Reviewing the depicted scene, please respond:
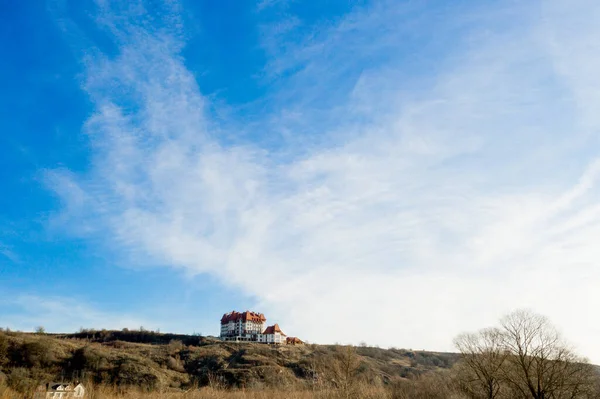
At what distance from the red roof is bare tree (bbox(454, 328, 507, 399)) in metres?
73.4

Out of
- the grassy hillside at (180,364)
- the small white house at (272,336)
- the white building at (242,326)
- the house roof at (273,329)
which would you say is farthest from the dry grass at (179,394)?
the white building at (242,326)

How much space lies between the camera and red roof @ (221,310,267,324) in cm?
11731

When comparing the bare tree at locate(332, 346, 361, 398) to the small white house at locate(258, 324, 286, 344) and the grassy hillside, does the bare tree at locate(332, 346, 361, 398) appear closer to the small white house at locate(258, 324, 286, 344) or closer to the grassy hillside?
the grassy hillside

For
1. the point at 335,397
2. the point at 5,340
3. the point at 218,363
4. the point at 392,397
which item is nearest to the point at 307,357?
the point at 218,363

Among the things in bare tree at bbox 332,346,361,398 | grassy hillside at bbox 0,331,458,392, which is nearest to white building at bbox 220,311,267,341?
grassy hillside at bbox 0,331,458,392

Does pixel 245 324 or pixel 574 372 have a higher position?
pixel 245 324

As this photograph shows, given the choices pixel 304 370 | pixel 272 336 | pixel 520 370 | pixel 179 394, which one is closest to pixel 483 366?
pixel 520 370

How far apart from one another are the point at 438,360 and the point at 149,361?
81.2m

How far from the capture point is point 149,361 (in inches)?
2571

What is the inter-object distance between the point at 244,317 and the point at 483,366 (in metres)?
79.9

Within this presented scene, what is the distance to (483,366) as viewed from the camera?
163 feet

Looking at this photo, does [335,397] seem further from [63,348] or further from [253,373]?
[63,348]

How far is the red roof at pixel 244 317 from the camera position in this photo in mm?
117312

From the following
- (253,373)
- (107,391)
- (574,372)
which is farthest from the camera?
(253,373)
